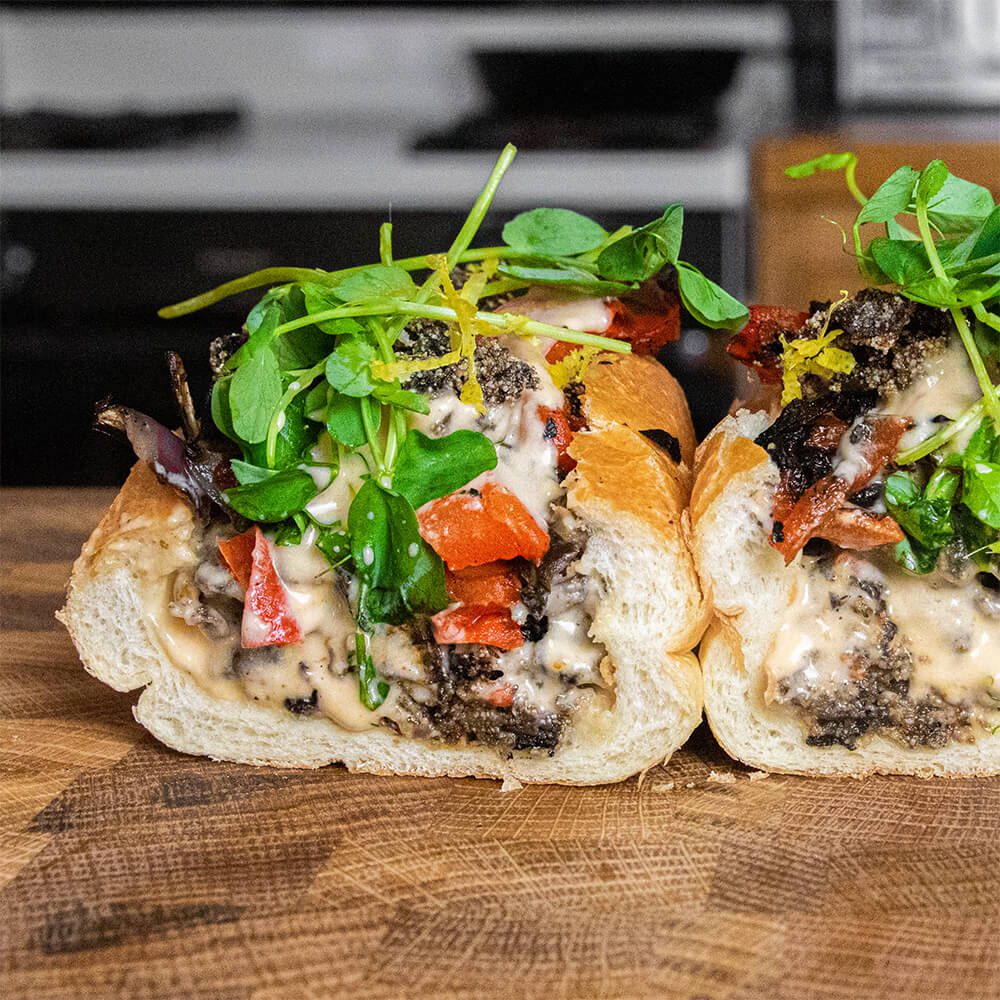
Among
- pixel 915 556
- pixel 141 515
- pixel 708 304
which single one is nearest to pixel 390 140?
pixel 708 304

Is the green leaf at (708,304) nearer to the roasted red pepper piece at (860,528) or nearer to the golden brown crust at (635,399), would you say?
the golden brown crust at (635,399)

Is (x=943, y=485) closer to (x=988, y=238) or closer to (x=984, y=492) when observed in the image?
(x=984, y=492)

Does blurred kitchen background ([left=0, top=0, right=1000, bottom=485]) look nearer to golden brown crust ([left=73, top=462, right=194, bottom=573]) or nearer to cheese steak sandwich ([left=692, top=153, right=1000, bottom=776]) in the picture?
cheese steak sandwich ([left=692, top=153, right=1000, bottom=776])

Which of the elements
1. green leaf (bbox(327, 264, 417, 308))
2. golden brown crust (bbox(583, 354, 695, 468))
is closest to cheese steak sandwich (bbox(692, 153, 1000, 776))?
golden brown crust (bbox(583, 354, 695, 468))

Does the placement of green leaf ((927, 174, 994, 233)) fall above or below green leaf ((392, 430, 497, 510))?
above

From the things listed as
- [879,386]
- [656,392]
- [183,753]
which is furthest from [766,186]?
[183,753]
